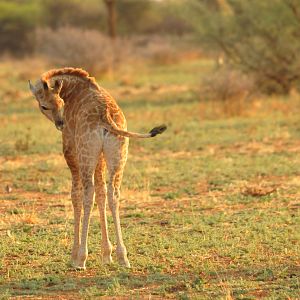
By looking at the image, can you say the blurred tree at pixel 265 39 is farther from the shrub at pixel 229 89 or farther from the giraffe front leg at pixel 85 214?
the giraffe front leg at pixel 85 214

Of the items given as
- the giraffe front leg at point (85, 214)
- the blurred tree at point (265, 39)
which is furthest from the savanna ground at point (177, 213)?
the blurred tree at point (265, 39)

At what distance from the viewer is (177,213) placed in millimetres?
10242

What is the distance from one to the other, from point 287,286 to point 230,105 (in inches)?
563

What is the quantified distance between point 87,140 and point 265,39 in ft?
57.5

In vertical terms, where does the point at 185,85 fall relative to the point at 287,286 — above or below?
below

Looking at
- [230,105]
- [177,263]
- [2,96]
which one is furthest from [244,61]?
[177,263]

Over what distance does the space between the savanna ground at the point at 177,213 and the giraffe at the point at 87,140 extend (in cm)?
30

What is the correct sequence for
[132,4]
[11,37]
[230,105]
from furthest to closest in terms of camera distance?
[132,4]
[11,37]
[230,105]

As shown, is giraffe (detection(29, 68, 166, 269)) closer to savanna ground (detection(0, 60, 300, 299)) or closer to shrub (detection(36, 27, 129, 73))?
savanna ground (detection(0, 60, 300, 299))

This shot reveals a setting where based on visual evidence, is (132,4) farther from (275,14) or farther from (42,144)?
(42,144)

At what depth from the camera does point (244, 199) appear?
11.0 m

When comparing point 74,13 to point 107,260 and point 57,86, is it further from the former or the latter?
point 107,260

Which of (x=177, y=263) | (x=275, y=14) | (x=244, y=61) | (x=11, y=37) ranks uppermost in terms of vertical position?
(x=177, y=263)

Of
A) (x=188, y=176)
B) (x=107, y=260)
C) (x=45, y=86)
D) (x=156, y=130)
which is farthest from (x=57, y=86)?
(x=188, y=176)
